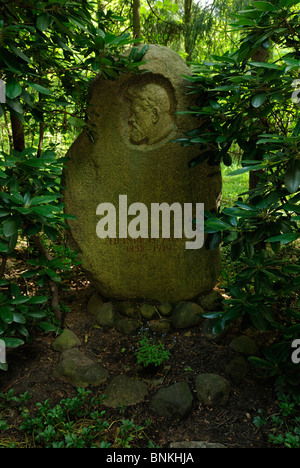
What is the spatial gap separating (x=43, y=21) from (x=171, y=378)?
2406 mm

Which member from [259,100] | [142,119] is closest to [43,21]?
[142,119]

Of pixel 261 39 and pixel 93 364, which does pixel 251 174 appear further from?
pixel 93 364

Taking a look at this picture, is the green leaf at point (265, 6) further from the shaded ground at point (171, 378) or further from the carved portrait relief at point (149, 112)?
the shaded ground at point (171, 378)

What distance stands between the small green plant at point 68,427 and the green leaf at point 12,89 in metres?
1.75

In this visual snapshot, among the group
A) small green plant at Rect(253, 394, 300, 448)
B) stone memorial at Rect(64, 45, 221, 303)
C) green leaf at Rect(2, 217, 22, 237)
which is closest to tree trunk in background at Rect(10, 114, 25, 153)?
stone memorial at Rect(64, 45, 221, 303)

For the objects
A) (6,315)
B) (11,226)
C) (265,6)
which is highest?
(265,6)

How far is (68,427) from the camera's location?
1885 mm

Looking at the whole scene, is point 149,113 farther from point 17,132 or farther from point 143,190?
point 17,132

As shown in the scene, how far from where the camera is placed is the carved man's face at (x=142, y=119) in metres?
2.64

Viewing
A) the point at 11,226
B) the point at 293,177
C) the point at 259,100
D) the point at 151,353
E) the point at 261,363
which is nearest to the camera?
the point at 293,177

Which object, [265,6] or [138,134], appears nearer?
[265,6]
